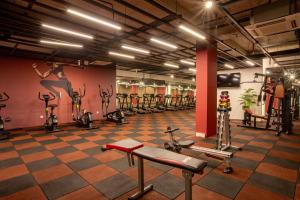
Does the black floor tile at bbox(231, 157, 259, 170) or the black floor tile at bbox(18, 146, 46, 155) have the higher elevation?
the black floor tile at bbox(18, 146, 46, 155)

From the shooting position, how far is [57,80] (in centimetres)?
786

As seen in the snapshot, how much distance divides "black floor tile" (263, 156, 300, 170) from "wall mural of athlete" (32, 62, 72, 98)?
8.28m

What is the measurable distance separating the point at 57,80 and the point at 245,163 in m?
8.18

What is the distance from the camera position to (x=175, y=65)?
442 inches

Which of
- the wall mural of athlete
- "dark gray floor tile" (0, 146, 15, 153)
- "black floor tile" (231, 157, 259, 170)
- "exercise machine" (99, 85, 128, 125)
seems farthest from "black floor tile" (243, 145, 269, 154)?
the wall mural of athlete

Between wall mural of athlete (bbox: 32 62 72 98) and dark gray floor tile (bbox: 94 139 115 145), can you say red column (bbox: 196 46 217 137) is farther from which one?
wall mural of athlete (bbox: 32 62 72 98)

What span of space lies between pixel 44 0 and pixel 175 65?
8464mm

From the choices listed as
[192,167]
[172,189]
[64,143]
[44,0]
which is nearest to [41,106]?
[64,143]

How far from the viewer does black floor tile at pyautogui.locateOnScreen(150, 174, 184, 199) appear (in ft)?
8.09

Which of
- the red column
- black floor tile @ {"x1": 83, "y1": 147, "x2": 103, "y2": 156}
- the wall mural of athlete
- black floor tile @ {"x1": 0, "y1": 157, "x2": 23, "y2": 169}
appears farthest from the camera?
the wall mural of athlete

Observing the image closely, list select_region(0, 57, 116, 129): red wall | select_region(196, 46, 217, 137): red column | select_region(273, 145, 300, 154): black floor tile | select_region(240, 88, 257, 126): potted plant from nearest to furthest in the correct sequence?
select_region(273, 145, 300, 154): black floor tile < select_region(196, 46, 217, 137): red column < select_region(0, 57, 116, 129): red wall < select_region(240, 88, 257, 126): potted plant

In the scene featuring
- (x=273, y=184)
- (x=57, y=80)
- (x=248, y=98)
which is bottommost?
(x=273, y=184)

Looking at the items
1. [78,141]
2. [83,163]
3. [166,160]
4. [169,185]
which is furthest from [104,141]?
[166,160]

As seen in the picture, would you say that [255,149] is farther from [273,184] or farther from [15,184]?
[15,184]
